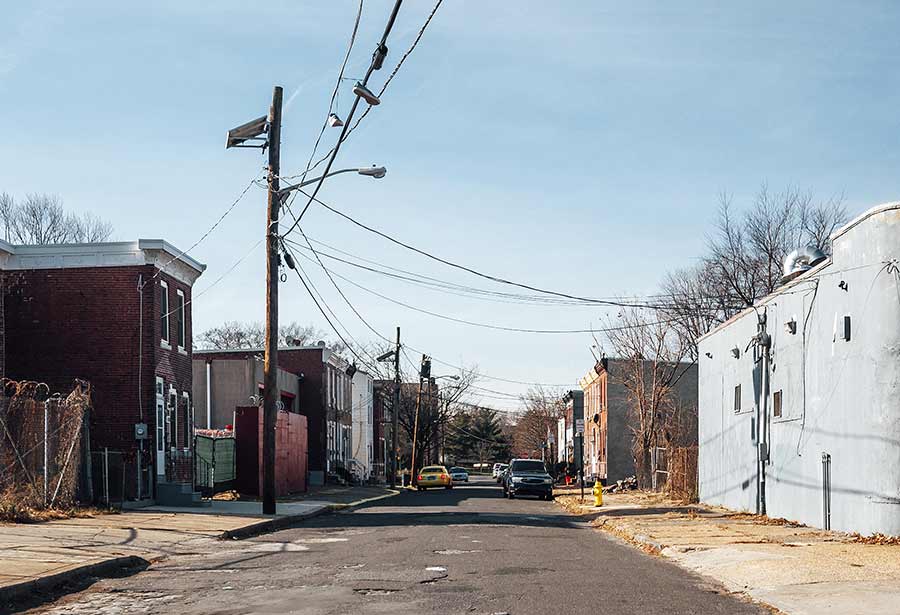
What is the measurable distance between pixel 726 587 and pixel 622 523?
1298 centimetres

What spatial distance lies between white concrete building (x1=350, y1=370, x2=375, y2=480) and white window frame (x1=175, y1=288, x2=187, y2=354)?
36178 millimetres

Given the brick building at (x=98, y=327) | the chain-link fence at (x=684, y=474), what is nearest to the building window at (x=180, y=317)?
the brick building at (x=98, y=327)

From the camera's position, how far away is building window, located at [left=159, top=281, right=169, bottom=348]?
33.8 meters

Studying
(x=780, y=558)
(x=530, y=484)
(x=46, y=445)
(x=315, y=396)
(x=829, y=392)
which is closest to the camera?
(x=780, y=558)

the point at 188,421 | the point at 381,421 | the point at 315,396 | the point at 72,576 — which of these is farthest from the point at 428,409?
the point at 72,576

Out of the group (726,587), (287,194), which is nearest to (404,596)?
(726,587)

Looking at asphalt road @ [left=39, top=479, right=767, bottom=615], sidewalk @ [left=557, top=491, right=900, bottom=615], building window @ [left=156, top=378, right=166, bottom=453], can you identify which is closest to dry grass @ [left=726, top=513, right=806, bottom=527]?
sidewalk @ [left=557, top=491, right=900, bottom=615]

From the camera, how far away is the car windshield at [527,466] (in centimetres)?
4791

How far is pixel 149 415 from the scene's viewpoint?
32.3m

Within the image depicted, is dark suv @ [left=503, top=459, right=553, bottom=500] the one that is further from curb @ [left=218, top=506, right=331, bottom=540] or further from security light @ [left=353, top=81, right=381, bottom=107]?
security light @ [left=353, top=81, right=381, bottom=107]

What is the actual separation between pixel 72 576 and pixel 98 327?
64.1 ft

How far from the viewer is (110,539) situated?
19.5 meters

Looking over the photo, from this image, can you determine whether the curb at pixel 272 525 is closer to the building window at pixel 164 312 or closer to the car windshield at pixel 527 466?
the building window at pixel 164 312

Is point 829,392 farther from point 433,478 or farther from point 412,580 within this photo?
point 433,478
